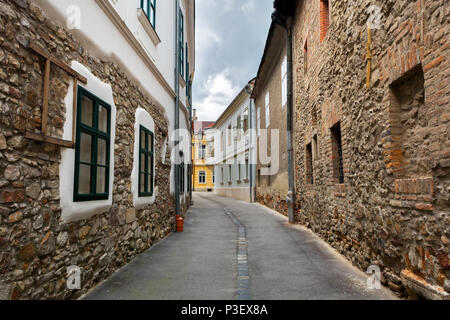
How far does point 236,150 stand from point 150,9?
1648 centimetres

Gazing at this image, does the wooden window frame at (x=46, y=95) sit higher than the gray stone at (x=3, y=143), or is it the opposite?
the wooden window frame at (x=46, y=95)

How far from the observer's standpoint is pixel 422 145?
3.28m

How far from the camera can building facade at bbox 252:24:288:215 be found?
12.3 m

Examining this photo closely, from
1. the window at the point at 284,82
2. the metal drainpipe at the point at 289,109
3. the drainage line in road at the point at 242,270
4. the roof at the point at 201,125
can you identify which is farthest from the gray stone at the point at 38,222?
the roof at the point at 201,125

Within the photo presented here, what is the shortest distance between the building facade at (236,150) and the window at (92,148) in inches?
553

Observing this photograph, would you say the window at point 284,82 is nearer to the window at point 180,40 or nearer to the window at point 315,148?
the window at point 180,40

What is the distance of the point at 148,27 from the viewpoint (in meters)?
6.29

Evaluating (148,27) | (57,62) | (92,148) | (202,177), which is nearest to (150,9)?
(148,27)

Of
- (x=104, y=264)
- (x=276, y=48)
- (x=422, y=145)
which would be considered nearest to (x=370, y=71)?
(x=422, y=145)

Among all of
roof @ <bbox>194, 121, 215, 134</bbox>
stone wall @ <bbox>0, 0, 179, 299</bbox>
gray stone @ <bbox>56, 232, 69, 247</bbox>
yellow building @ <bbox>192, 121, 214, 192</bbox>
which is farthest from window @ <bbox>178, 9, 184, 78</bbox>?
roof @ <bbox>194, 121, 215, 134</bbox>

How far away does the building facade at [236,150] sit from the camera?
63.0ft

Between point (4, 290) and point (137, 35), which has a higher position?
point (137, 35)

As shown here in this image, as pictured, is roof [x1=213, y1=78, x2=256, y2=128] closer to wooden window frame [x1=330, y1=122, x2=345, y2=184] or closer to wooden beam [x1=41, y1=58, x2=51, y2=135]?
wooden window frame [x1=330, y1=122, x2=345, y2=184]

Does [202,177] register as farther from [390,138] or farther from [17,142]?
[17,142]
